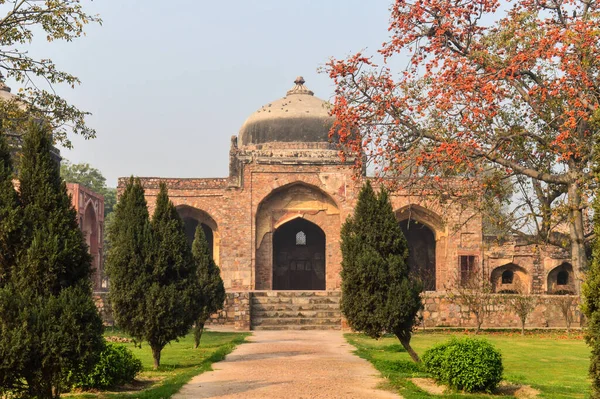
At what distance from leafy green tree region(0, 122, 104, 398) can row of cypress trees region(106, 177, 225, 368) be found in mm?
3720

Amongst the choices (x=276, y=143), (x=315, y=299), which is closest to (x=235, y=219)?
(x=276, y=143)

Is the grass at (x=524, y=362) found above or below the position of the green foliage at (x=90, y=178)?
below

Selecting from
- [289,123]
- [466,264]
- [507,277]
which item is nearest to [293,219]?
[289,123]

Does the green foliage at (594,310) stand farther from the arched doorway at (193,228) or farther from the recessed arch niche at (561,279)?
the recessed arch niche at (561,279)

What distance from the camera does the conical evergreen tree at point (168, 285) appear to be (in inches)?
422

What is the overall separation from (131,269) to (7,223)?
434 centimetres

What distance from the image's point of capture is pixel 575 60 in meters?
10.6

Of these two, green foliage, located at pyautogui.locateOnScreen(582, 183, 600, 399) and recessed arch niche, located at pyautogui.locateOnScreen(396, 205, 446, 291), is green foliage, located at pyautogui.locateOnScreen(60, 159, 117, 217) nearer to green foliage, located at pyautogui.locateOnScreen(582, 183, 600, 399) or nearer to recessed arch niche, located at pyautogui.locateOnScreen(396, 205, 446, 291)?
recessed arch niche, located at pyautogui.locateOnScreen(396, 205, 446, 291)

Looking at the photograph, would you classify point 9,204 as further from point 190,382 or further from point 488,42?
point 488,42

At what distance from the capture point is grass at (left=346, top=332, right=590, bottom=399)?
8484 millimetres

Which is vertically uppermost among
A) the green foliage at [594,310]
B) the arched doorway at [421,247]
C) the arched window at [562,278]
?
the arched doorway at [421,247]

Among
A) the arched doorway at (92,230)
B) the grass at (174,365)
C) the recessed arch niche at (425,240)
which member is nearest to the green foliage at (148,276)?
the grass at (174,365)

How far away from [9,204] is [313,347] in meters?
8.37

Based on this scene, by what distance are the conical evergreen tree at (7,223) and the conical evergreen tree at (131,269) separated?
4.06 meters
